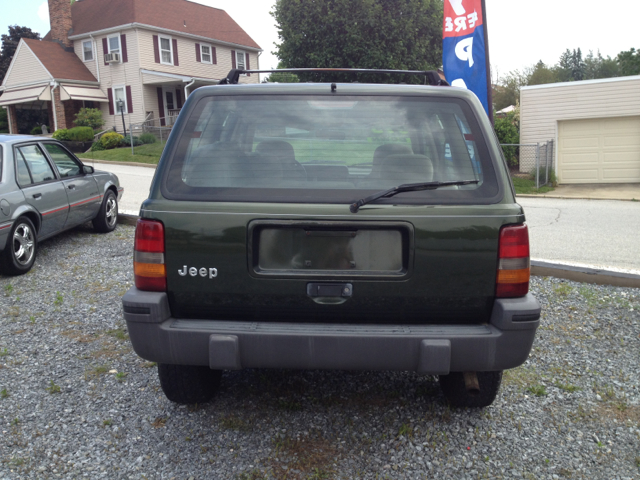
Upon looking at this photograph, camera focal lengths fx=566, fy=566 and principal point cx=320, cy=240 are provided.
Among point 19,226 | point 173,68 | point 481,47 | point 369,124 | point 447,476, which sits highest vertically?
point 173,68

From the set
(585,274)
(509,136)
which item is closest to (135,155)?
(509,136)

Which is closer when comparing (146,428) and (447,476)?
(447,476)

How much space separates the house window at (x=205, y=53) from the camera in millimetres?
35778

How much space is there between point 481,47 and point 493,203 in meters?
6.69

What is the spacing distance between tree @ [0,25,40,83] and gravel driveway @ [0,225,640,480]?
158ft

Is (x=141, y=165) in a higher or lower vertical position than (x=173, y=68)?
lower

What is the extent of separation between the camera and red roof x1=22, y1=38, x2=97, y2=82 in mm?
32344

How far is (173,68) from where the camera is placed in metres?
34.2

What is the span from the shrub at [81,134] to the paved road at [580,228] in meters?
13.3

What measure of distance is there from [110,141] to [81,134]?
2186 millimetres

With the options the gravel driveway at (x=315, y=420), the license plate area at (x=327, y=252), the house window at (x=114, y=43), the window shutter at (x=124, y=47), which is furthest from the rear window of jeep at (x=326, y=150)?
the house window at (x=114, y=43)

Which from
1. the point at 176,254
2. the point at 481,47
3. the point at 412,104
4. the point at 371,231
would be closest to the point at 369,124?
the point at 412,104

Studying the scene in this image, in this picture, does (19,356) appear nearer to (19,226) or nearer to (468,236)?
(19,226)

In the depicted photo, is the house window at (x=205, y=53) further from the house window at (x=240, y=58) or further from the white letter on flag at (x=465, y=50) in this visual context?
the white letter on flag at (x=465, y=50)
